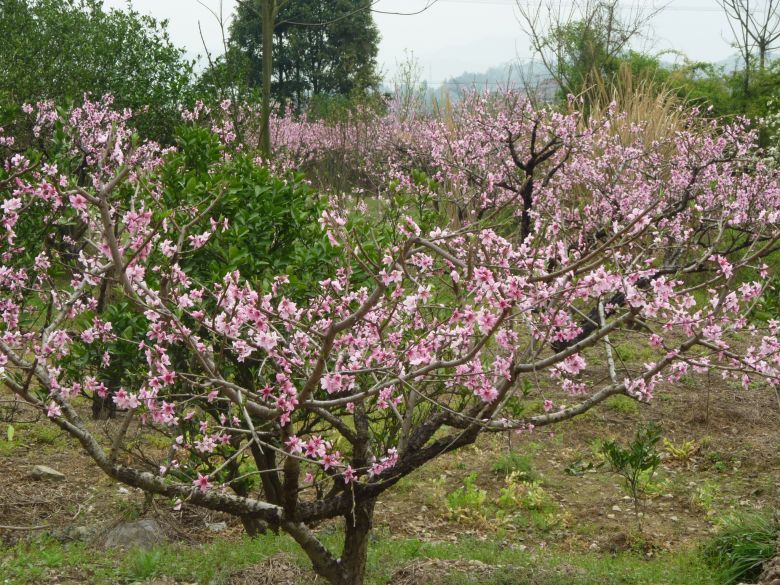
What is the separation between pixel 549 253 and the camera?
205 inches

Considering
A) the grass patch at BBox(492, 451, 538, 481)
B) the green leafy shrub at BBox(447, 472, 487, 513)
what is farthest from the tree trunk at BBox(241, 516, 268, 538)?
the grass patch at BBox(492, 451, 538, 481)

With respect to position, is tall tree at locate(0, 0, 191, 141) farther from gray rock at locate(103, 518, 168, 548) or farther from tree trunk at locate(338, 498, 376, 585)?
tree trunk at locate(338, 498, 376, 585)

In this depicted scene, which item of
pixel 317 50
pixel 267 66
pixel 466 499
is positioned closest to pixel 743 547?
pixel 466 499

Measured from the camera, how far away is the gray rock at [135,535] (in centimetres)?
574

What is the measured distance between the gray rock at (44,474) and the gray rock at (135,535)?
5.23 ft

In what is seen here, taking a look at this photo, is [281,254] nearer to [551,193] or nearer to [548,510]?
[548,510]

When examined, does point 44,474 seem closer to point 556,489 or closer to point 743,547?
point 556,489

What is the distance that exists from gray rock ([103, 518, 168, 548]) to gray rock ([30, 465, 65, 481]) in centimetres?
159

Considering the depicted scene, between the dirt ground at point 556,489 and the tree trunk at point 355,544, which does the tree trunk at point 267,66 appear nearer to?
the dirt ground at point 556,489

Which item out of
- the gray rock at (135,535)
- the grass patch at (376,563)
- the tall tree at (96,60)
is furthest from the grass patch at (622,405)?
the tall tree at (96,60)

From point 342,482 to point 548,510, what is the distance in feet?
9.67

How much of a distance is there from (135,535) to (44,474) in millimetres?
1857

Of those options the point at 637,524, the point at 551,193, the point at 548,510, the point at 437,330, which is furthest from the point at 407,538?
the point at 551,193

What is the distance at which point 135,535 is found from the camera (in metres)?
5.83
